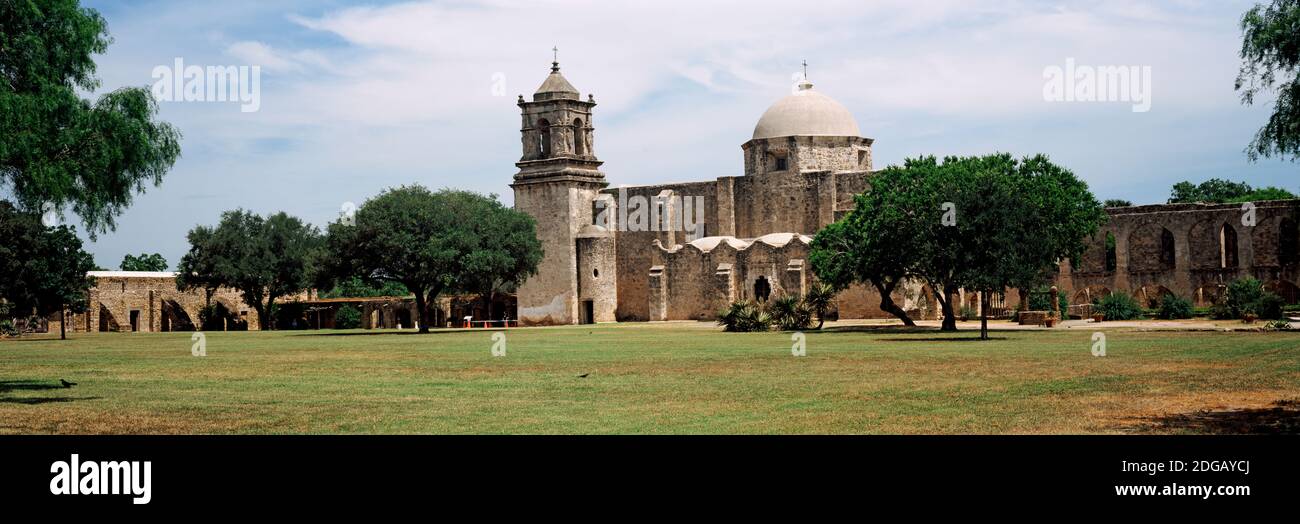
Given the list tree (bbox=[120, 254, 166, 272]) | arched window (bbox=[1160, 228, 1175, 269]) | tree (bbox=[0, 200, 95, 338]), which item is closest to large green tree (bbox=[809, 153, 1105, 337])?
arched window (bbox=[1160, 228, 1175, 269])

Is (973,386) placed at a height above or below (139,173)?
below

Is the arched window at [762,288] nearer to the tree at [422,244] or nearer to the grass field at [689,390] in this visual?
the tree at [422,244]

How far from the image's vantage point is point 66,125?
62.1 ft

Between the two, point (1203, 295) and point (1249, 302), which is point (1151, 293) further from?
point (1249, 302)

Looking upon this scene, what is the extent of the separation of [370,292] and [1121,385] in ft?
278

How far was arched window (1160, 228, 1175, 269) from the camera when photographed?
6325 centimetres

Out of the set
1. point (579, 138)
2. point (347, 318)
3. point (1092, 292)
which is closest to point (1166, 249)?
point (1092, 292)

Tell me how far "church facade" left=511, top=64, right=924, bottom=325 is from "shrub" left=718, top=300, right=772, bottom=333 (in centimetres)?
1530

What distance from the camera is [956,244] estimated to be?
35094mm

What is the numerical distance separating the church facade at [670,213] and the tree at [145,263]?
61544mm

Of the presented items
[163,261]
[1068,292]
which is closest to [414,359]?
[1068,292]

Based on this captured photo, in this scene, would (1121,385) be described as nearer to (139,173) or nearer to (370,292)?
(139,173)

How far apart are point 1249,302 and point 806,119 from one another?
81.3ft
